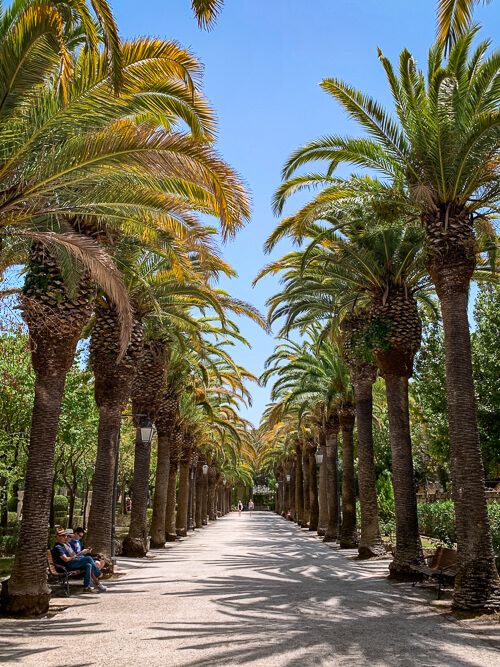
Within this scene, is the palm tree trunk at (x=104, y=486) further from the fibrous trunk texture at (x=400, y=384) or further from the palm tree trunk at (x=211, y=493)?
the palm tree trunk at (x=211, y=493)

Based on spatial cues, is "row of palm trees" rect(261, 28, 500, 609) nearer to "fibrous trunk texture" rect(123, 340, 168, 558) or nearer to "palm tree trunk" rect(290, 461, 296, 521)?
"fibrous trunk texture" rect(123, 340, 168, 558)

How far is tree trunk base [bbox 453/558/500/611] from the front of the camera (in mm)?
9078

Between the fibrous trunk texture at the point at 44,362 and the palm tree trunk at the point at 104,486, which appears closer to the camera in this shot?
the fibrous trunk texture at the point at 44,362

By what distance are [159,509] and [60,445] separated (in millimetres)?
6718

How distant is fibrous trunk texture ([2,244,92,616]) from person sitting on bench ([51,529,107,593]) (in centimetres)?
168

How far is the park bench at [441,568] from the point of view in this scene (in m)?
10.6

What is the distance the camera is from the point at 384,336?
13898 millimetres

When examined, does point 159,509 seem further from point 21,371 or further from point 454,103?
point 454,103

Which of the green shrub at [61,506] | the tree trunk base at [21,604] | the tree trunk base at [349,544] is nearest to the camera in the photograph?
the tree trunk base at [21,604]

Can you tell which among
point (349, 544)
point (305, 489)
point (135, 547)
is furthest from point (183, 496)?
point (135, 547)

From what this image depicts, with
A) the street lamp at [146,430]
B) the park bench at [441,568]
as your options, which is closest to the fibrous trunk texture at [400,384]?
the park bench at [441,568]

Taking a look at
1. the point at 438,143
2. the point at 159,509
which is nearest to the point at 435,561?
the point at 438,143

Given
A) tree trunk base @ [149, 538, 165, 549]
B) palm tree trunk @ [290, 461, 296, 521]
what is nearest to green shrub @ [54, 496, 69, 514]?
palm tree trunk @ [290, 461, 296, 521]

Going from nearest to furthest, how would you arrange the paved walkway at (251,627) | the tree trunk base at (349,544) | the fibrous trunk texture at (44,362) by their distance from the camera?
1. the paved walkway at (251,627)
2. the fibrous trunk texture at (44,362)
3. the tree trunk base at (349,544)
